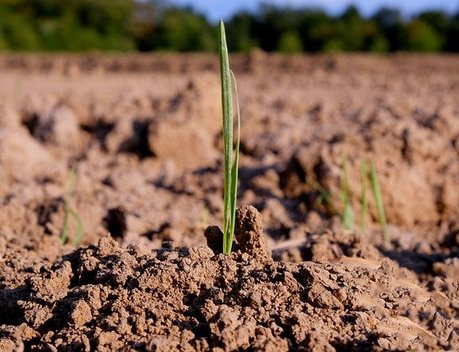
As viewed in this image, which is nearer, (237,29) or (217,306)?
(217,306)

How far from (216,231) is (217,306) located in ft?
1.20

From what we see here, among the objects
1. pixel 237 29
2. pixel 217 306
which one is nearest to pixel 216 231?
pixel 217 306

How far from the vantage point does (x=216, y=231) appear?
5.90ft

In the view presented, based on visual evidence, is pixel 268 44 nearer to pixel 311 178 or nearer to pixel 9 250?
pixel 311 178

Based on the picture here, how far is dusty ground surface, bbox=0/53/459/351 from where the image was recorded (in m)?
1.46

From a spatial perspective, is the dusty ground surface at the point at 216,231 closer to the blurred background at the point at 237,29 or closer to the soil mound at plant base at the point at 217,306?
the soil mound at plant base at the point at 217,306

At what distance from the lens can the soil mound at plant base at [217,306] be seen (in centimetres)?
139

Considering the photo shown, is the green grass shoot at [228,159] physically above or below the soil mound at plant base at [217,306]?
above

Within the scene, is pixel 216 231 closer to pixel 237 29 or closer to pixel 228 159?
pixel 228 159

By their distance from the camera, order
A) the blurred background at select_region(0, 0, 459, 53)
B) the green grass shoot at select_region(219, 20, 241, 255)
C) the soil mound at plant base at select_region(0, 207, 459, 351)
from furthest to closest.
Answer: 1. the blurred background at select_region(0, 0, 459, 53)
2. the green grass shoot at select_region(219, 20, 241, 255)
3. the soil mound at plant base at select_region(0, 207, 459, 351)

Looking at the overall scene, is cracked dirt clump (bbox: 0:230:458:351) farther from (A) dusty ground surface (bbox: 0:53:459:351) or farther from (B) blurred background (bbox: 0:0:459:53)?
(B) blurred background (bbox: 0:0:459:53)

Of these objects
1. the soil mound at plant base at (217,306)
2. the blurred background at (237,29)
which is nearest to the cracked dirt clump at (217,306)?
the soil mound at plant base at (217,306)

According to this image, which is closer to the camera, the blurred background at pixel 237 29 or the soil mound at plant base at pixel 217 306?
the soil mound at plant base at pixel 217 306

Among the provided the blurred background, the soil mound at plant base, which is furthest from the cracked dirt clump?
the blurred background
